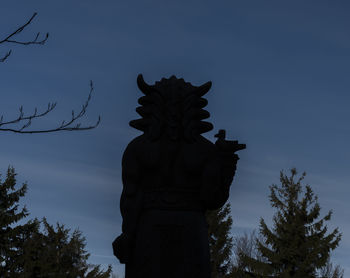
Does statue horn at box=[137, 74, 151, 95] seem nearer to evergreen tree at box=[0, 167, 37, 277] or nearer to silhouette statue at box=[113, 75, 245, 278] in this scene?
silhouette statue at box=[113, 75, 245, 278]

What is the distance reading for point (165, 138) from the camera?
686 centimetres

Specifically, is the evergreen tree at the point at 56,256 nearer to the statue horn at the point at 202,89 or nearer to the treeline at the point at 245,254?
the treeline at the point at 245,254

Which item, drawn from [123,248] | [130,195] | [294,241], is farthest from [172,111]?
[294,241]

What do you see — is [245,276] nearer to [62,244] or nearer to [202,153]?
[62,244]

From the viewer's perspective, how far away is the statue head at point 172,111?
6.82 m

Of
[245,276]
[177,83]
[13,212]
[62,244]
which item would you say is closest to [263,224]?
[245,276]

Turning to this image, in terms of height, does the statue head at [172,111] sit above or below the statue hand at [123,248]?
above

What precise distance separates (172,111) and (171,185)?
102 centimetres

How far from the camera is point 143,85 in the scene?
22.8 ft

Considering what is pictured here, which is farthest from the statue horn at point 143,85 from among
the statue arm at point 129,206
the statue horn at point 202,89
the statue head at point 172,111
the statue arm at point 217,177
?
the statue arm at point 217,177

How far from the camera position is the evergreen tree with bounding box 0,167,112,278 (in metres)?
22.4

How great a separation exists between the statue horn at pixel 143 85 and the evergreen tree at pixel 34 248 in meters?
16.8

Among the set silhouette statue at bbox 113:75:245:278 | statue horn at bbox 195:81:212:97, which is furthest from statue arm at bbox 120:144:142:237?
statue horn at bbox 195:81:212:97

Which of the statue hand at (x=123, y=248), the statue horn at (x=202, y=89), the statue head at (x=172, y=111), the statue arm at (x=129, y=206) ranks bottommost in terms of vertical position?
the statue hand at (x=123, y=248)
